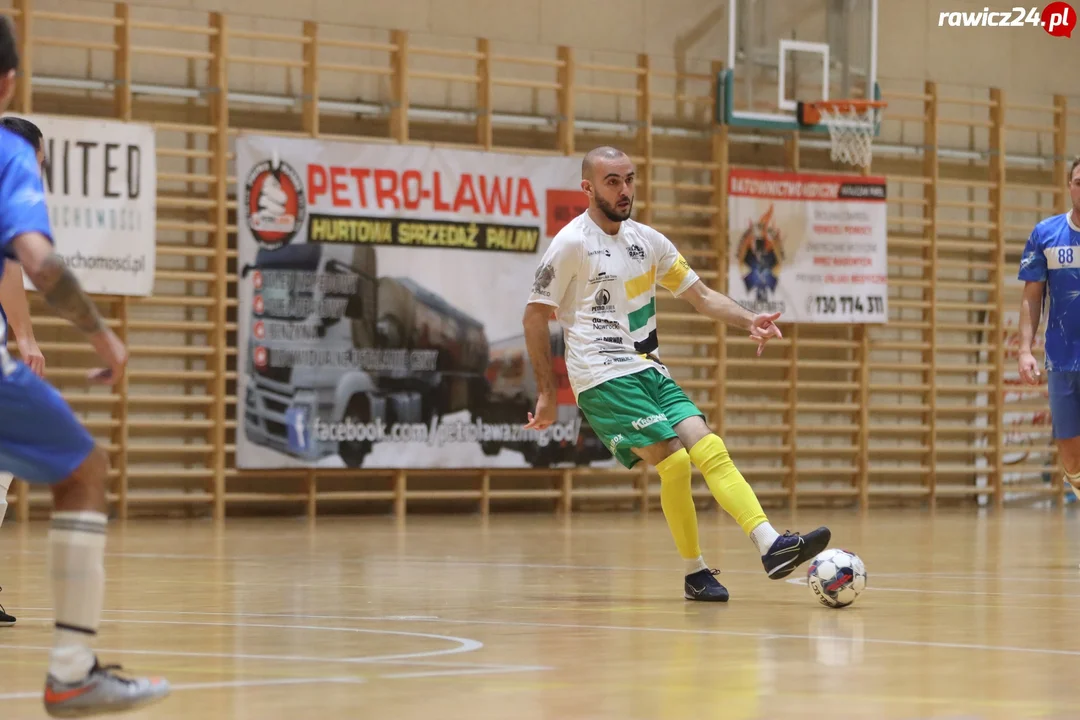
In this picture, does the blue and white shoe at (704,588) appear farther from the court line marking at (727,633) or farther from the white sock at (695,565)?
the court line marking at (727,633)

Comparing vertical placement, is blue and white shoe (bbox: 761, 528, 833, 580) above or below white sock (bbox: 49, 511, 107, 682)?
below

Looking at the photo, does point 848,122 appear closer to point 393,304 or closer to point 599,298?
point 393,304

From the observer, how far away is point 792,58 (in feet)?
49.4

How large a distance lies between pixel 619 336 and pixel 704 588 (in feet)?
3.60

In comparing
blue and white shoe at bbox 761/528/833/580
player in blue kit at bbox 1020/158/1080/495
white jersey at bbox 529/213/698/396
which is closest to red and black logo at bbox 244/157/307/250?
player in blue kit at bbox 1020/158/1080/495

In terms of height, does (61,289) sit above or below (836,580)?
above

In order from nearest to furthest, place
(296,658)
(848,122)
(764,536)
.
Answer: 1. (296,658)
2. (764,536)
3. (848,122)

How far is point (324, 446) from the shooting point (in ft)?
44.3

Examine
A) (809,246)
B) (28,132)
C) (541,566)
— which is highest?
(809,246)

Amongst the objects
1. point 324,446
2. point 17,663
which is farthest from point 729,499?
point 324,446

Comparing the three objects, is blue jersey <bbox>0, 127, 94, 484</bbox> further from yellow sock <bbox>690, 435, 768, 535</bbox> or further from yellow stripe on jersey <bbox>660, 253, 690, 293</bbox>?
yellow stripe on jersey <bbox>660, 253, 690, 293</bbox>

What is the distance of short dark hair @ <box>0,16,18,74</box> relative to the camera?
335 cm

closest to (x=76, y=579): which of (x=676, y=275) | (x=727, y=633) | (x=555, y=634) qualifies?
(x=555, y=634)

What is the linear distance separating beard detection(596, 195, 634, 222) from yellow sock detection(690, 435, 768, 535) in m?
0.99
